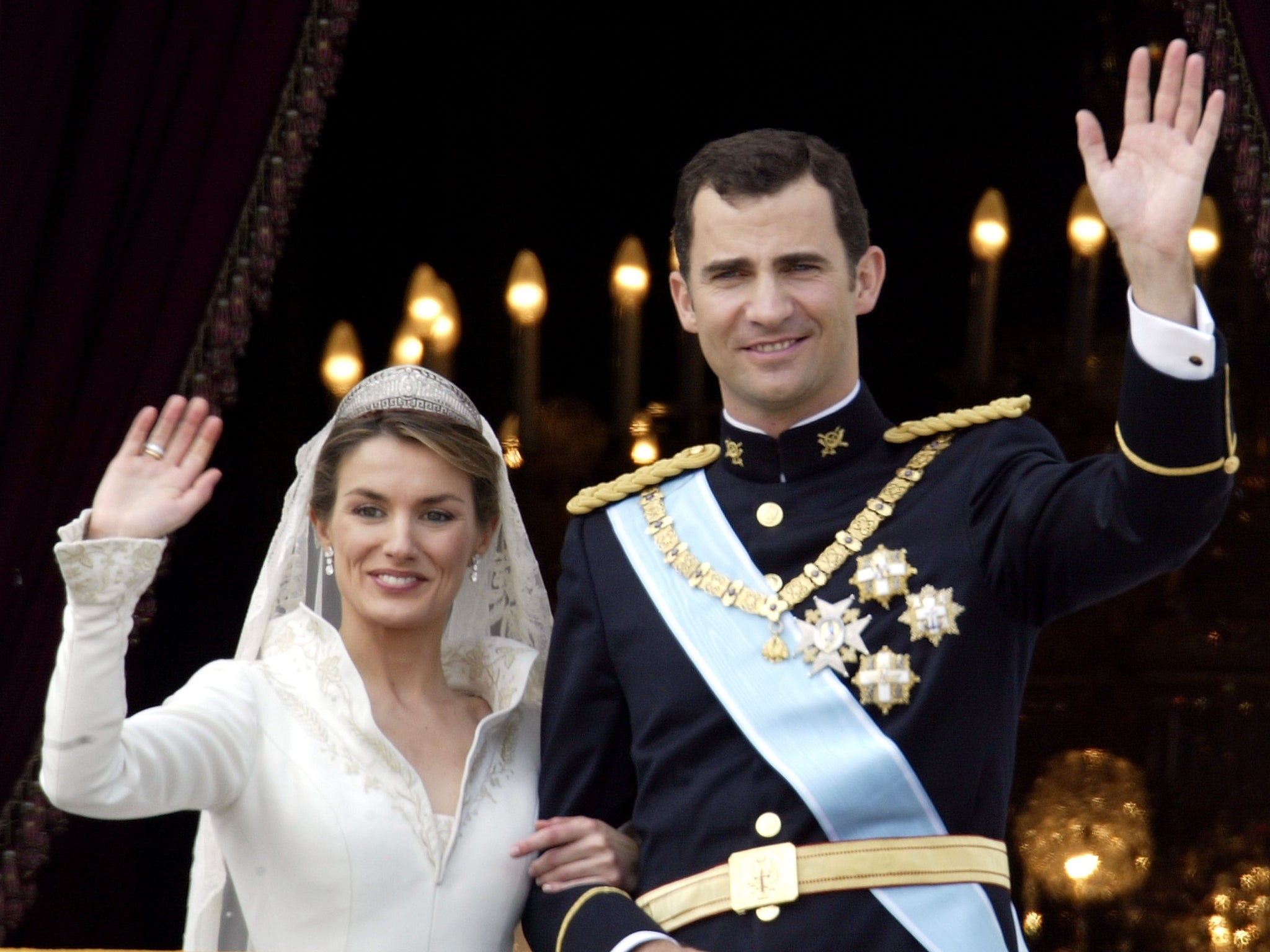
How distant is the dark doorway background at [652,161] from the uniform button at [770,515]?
1.79 metres

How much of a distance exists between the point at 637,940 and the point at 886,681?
1.16 feet

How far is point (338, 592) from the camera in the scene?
2.42m

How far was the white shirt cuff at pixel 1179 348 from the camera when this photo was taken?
164cm

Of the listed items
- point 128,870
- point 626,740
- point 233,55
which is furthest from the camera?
point 128,870

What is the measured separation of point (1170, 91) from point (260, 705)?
1173 millimetres

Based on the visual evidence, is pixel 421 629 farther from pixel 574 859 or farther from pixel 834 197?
pixel 834 197

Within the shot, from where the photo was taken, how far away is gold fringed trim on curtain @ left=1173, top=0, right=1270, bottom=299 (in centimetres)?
269

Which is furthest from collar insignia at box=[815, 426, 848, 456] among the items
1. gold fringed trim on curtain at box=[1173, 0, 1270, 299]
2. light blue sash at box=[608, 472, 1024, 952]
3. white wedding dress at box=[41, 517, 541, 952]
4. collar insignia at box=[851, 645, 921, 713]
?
gold fringed trim on curtain at box=[1173, 0, 1270, 299]

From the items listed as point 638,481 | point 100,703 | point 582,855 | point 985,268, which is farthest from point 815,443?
point 985,268

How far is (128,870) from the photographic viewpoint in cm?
335

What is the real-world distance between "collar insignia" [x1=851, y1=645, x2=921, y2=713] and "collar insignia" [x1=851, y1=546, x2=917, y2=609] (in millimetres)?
61

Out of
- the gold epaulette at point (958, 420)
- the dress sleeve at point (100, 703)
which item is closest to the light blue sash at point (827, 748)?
the gold epaulette at point (958, 420)

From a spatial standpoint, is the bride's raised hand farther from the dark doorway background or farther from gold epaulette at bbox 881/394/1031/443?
the dark doorway background

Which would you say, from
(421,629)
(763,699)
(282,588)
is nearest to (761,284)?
(763,699)
